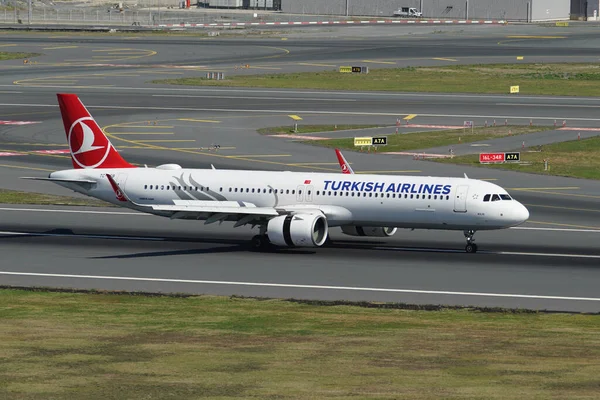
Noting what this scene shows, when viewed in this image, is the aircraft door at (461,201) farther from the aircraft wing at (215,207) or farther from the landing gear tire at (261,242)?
the landing gear tire at (261,242)

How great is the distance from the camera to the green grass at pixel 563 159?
9269 centimetres

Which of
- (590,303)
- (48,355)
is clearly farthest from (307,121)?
(48,355)

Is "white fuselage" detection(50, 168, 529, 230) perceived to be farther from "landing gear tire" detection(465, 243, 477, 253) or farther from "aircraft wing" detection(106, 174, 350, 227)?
"landing gear tire" detection(465, 243, 477, 253)

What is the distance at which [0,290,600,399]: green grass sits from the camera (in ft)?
108

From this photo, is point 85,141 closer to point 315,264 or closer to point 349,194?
point 349,194

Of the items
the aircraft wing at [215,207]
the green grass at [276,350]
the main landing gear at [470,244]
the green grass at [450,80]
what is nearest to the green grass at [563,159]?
the main landing gear at [470,244]

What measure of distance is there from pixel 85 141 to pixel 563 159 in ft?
146

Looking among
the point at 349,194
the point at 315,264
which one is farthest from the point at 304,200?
the point at 315,264

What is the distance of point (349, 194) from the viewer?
63.7 m

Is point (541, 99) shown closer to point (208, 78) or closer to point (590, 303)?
→ point (208, 78)

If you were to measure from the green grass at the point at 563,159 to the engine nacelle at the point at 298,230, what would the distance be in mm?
34145

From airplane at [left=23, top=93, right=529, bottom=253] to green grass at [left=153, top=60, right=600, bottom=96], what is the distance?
266 feet

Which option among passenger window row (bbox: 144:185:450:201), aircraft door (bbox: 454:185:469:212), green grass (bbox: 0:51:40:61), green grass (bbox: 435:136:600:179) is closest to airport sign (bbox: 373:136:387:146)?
green grass (bbox: 435:136:600:179)

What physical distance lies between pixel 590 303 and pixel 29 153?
204ft
